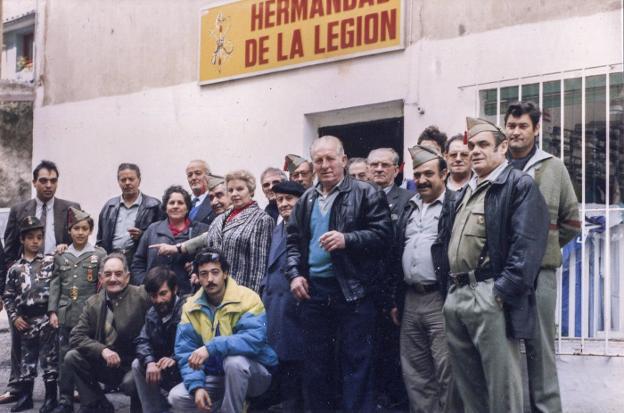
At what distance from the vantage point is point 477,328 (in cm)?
484

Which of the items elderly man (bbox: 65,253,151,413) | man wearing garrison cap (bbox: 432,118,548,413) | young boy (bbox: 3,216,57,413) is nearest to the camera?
man wearing garrison cap (bbox: 432,118,548,413)

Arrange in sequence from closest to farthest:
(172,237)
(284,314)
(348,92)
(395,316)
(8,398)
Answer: (395,316) < (284,314) < (172,237) < (8,398) < (348,92)

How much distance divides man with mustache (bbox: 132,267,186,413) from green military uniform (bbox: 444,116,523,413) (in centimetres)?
226

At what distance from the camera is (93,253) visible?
24.9ft

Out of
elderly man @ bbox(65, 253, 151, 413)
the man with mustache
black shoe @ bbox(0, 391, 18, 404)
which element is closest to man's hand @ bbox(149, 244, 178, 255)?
the man with mustache

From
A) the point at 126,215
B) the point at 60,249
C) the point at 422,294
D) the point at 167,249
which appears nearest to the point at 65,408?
the point at 60,249

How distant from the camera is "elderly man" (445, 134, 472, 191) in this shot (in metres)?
5.98

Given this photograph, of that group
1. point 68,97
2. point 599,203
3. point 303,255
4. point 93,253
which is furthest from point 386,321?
point 68,97

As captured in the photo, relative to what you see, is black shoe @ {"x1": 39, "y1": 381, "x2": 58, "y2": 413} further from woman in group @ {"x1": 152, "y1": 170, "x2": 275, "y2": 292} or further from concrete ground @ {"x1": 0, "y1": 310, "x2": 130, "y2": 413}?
woman in group @ {"x1": 152, "y1": 170, "x2": 275, "y2": 292}

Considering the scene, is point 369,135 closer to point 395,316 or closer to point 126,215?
point 126,215

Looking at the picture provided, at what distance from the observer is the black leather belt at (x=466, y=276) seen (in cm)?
488

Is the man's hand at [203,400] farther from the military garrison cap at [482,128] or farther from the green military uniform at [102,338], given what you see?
the military garrison cap at [482,128]

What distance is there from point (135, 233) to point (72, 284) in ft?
2.20

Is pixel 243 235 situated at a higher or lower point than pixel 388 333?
higher
